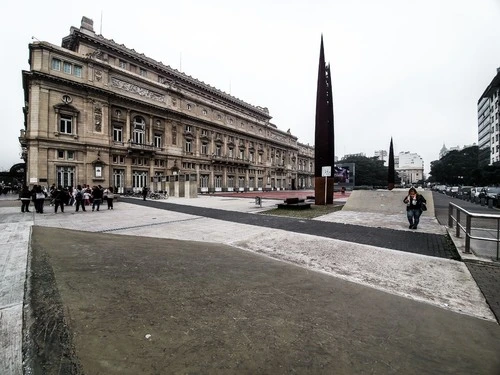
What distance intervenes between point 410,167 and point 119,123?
181 meters

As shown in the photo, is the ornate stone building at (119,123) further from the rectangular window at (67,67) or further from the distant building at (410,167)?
the distant building at (410,167)

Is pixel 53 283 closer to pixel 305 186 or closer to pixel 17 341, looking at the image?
pixel 17 341

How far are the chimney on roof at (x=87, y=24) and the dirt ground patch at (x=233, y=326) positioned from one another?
150 ft

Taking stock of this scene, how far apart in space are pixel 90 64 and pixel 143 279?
4009 centimetres

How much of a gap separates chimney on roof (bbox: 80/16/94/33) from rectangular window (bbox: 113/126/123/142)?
15298 millimetres

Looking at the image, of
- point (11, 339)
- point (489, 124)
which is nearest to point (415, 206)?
point (11, 339)

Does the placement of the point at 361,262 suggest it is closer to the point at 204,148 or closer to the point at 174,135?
the point at 174,135

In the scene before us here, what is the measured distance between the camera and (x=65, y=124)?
31.2 m

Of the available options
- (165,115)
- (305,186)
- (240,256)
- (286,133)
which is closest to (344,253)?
(240,256)

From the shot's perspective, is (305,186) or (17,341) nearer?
(17,341)

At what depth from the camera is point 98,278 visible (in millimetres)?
4145

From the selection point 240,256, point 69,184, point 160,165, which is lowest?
point 240,256

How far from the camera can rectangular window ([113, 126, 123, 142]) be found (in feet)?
120

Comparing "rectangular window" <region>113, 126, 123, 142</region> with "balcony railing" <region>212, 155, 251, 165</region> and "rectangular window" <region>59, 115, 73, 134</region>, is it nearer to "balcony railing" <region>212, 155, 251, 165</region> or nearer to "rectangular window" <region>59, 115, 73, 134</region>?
"rectangular window" <region>59, 115, 73, 134</region>
